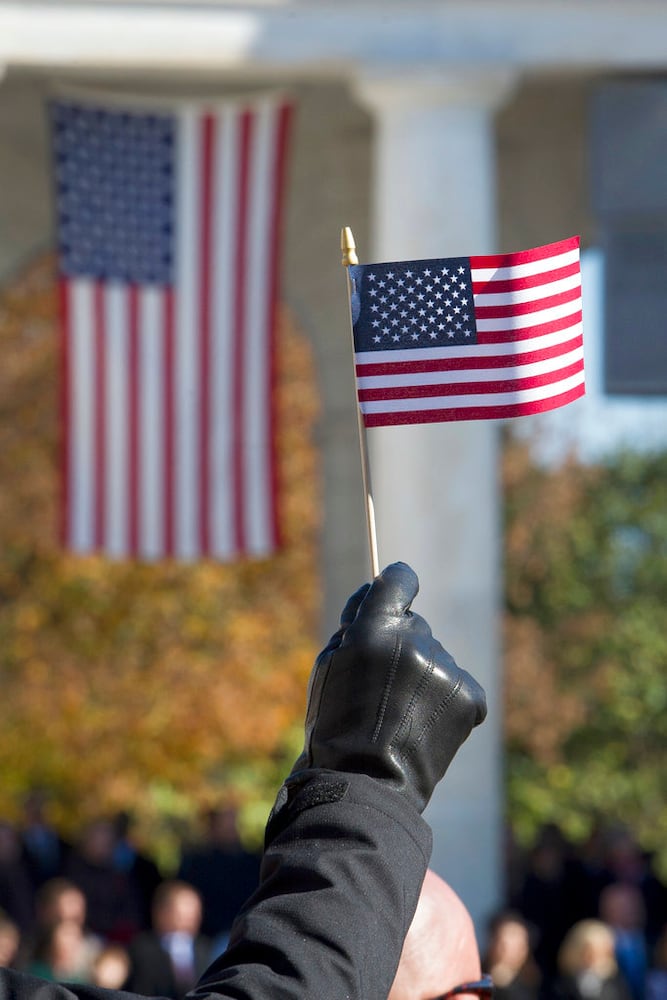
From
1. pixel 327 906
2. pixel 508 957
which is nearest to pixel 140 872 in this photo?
pixel 508 957

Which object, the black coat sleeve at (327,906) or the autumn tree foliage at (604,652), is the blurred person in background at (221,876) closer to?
the black coat sleeve at (327,906)

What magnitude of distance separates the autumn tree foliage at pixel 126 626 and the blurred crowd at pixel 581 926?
5535 mm

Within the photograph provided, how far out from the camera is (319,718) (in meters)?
2.89

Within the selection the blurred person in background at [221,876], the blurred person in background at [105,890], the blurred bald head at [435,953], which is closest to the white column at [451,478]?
the blurred person in background at [221,876]

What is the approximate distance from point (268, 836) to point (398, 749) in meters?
0.26

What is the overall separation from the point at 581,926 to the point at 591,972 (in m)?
0.42

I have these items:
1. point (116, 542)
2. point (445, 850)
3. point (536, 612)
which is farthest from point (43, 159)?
point (536, 612)

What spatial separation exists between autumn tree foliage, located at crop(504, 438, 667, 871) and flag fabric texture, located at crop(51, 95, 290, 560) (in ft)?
79.6

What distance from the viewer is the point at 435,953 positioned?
153 inches

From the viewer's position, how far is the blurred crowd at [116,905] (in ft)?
36.0

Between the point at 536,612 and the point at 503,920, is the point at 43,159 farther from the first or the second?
the point at 536,612

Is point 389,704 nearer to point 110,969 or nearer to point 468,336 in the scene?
point 468,336

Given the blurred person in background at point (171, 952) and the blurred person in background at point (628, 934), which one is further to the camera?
the blurred person in background at point (628, 934)

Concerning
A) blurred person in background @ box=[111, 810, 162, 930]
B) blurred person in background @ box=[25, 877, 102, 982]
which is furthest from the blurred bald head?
blurred person in background @ box=[111, 810, 162, 930]
